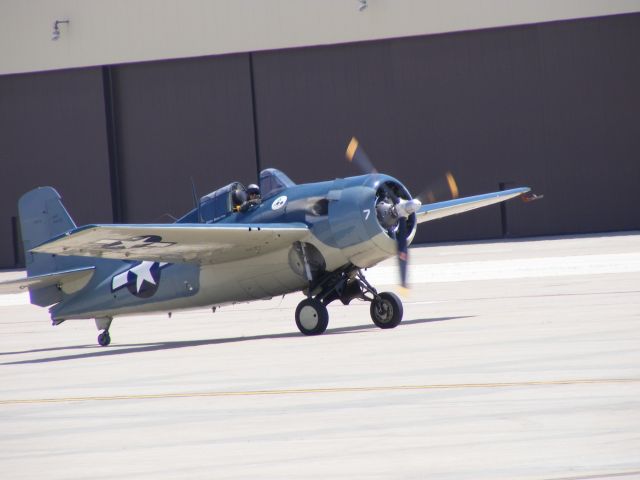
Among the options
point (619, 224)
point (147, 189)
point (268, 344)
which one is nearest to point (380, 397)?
point (268, 344)

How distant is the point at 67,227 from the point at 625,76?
81.7 ft

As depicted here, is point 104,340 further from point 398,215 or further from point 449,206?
point 449,206

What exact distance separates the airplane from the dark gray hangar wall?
20851 mm

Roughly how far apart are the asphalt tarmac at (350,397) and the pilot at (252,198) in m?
2.00

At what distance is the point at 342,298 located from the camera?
17.7m

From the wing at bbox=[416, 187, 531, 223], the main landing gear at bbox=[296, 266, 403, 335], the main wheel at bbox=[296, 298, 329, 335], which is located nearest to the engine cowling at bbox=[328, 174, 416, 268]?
the main landing gear at bbox=[296, 266, 403, 335]

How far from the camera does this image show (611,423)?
8141 millimetres

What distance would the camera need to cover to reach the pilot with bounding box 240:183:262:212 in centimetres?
1788

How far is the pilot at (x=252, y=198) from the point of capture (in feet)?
58.6

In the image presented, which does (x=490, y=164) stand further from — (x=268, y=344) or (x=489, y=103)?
(x=268, y=344)

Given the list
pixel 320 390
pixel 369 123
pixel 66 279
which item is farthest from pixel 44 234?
pixel 369 123

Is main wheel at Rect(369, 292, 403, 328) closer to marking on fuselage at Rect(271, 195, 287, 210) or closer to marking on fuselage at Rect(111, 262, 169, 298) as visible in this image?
marking on fuselage at Rect(271, 195, 287, 210)

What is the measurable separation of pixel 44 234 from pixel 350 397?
10463mm

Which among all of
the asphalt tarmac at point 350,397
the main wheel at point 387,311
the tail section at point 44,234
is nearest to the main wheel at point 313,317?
the asphalt tarmac at point 350,397
